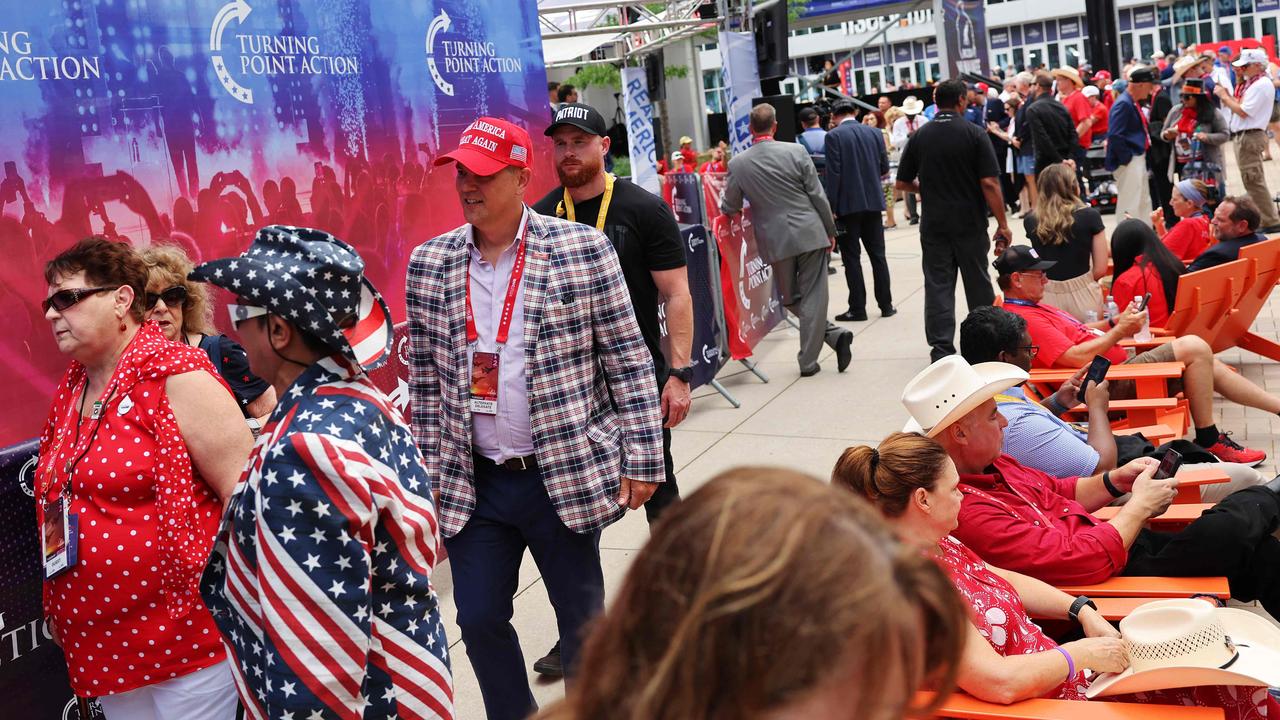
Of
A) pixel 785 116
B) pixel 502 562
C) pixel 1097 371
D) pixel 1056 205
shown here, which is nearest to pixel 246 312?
pixel 502 562

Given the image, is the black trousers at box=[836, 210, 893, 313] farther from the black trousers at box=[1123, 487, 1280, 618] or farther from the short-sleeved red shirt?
the black trousers at box=[1123, 487, 1280, 618]

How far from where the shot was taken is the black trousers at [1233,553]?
403cm

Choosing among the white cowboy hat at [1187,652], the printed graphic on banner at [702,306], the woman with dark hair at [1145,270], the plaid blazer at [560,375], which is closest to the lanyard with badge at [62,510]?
the plaid blazer at [560,375]

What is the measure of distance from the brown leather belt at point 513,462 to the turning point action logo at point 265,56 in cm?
240

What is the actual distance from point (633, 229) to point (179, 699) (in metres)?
2.27

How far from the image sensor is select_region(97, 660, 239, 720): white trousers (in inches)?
125

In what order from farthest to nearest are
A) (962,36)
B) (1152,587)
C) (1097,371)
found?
(962,36)
(1097,371)
(1152,587)

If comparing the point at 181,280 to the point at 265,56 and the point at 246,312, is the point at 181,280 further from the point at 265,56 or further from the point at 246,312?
the point at 265,56

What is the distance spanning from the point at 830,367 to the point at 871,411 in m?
1.63

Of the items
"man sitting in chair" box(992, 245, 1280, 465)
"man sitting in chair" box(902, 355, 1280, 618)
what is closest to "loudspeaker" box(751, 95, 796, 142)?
"man sitting in chair" box(992, 245, 1280, 465)

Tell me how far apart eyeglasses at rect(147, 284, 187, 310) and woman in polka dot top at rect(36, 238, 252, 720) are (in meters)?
0.33

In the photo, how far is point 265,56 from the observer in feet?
17.9

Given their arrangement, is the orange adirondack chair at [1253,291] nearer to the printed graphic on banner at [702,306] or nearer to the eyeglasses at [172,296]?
the printed graphic on banner at [702,306]

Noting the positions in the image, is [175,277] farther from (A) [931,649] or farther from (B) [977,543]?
(A) [931,649]
